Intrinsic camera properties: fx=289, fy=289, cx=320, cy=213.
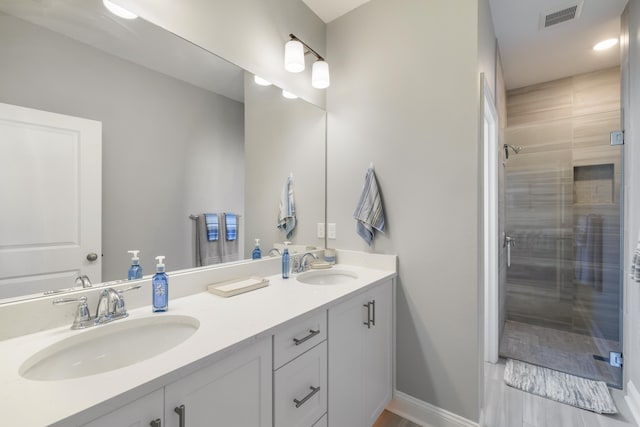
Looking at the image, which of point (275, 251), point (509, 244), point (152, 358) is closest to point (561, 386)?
point (509, 244)

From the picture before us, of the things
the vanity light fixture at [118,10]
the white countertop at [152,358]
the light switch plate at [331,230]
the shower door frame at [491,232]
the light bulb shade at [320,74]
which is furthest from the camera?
the shower door frame at [491,232]

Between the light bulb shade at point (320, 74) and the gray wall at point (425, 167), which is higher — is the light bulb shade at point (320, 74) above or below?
above

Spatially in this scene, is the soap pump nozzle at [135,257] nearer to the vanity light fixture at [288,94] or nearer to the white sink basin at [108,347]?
the white sink basin at [108,347]

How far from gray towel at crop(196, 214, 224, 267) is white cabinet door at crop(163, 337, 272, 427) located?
2.06 feet

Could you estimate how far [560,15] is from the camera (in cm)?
215

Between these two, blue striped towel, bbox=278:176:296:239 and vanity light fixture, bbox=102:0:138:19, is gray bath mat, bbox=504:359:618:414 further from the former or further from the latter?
vanity light fixture, bbox=102:0:138:19

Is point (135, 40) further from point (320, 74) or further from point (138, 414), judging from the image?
point (138, 414)

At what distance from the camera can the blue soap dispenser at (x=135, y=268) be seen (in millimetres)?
1157

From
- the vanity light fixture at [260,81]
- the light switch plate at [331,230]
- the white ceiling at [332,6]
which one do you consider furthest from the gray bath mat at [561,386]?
the white ceiling at [332,6]

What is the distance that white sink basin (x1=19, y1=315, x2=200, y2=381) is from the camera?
0.80 meters

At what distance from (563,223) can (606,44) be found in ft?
5.23

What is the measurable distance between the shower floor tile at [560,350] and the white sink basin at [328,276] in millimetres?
1716

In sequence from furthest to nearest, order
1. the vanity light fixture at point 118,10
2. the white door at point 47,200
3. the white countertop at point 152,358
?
the vanity light fixture at point 118,10
the white door at point 47,200
the white countertop at point 152,358

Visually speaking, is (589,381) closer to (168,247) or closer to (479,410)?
(479,410)
